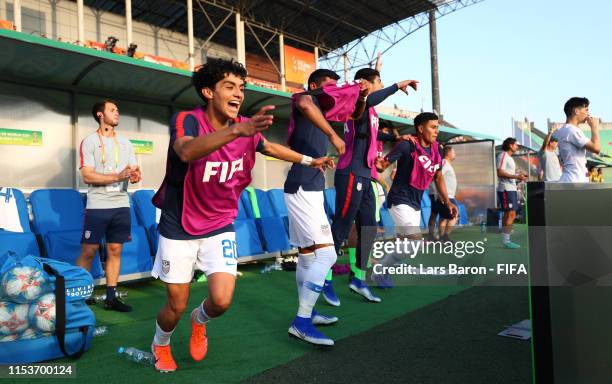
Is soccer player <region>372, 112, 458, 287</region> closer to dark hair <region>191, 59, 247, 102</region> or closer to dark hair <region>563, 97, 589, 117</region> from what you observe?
dark hair <region>563, 97, 589, 117</region>

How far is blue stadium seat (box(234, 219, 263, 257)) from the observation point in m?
6.56

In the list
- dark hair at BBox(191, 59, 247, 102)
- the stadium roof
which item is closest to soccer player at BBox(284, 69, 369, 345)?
dark hair at BBox(191, 59, 247, 102)

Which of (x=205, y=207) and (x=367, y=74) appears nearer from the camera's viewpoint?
(x=205, y=207)

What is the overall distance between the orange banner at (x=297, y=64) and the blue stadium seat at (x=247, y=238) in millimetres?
15222

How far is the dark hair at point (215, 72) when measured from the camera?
8.72 ft

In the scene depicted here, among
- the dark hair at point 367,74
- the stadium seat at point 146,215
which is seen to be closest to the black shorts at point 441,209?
the dark hair at point 367,74

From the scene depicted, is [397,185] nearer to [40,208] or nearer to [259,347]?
[259,347]

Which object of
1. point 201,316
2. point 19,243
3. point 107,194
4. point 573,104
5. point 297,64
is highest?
point 297,64

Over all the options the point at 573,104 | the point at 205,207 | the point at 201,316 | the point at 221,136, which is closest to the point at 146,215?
the point at 201,316

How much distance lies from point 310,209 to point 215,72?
1.34 meters

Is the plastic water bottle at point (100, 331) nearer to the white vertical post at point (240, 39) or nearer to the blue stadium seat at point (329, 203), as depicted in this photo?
the blue stadium seat at point (329, 203)

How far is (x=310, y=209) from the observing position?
11.4ft

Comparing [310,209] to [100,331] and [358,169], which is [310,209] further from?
[100,331]

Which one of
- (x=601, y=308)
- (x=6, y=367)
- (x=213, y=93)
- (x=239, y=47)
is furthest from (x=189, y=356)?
(x=239, y=47)
